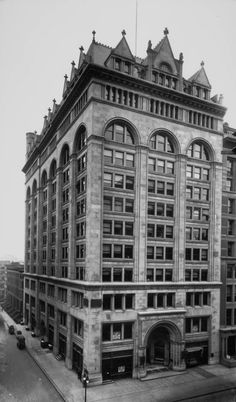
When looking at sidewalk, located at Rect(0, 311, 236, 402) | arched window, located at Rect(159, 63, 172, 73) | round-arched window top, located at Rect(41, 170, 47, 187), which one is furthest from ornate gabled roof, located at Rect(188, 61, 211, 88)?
sidewalk, located at Rect(0, 311, 236, 402)

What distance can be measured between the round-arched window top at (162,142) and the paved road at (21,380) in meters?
30.1

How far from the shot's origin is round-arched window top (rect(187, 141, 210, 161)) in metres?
42.7

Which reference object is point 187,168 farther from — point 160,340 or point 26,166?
point 26,166

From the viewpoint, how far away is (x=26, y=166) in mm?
70438

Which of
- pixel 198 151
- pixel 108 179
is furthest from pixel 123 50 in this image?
pixel 198 151

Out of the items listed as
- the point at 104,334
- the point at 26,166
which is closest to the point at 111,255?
the point at 104,334

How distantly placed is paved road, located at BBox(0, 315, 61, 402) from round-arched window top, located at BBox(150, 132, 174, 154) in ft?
98.8

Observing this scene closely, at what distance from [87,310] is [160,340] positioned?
1152 cm

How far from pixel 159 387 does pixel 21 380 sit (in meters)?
15.4

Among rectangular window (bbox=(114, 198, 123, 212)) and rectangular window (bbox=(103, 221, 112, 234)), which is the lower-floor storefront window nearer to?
rectangular window (bbox=(103, 221, 112, 234))

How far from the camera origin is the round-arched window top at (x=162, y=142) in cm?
4009

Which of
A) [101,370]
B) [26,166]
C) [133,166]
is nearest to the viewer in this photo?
[101,370]

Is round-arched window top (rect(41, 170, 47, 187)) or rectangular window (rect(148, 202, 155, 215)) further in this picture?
round-arched window top (rect(41, 170, 47, 187))

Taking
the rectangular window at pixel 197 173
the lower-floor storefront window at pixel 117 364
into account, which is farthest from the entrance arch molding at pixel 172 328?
the rectangular window at pixel 197 173
